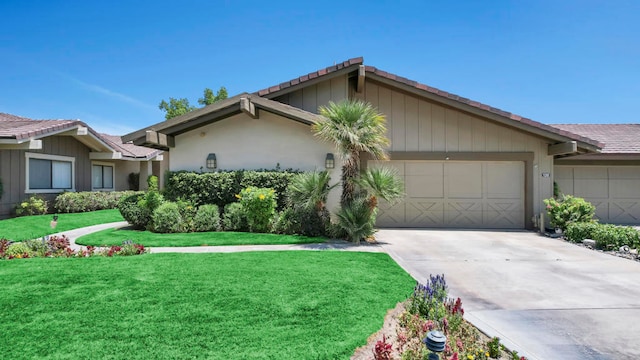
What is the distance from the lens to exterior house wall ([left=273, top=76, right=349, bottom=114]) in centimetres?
1214

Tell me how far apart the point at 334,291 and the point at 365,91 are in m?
9.60

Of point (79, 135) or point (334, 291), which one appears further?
point (79, 135)

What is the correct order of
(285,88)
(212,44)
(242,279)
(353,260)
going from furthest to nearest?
1. (212,44)
2. (285,88)
3. (353,260)
4. (242,279)

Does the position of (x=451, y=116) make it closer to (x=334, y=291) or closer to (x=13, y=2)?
(x=334, y=291)

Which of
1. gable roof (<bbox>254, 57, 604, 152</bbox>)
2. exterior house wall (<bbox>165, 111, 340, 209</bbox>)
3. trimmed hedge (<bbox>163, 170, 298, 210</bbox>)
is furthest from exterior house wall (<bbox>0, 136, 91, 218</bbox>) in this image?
gable roof (<bbox>254, 57, 604, 152</bbox>)

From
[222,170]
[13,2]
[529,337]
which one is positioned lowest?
[529,337]

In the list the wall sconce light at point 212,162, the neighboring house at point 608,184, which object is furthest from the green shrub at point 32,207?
the neighboring house at point 608,184

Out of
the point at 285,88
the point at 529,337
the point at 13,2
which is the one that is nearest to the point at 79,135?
the point at 13,2

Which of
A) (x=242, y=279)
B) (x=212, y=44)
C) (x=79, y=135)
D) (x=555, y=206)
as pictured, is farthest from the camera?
(x=79, y=135)

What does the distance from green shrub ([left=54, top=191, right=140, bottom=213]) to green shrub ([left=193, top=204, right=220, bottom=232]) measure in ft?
26.3

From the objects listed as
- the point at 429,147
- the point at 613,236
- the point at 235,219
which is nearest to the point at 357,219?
the point at 235,219

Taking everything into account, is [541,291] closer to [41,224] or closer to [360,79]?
[360,79]

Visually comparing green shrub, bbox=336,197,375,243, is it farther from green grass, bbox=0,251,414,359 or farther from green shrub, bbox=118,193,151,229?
green shrub, bbox=118,193,151,229

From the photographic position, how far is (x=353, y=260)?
22.2 feet
